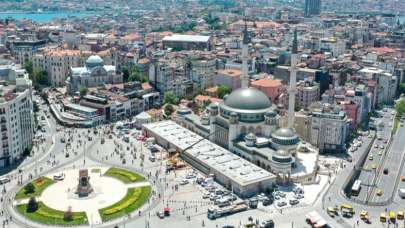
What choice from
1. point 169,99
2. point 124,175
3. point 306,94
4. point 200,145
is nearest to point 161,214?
point 124,175

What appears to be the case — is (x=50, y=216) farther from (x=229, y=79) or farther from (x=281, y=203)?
(x=229, y=79)

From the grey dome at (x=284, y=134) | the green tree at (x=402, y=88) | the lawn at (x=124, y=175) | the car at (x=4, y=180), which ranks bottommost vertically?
the lawn at (x=124, y=175)

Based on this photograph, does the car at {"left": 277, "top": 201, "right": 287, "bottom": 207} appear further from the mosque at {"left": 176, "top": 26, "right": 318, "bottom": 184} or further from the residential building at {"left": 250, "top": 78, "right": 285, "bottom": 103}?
the residential building at {"left": 250, "top": 78, "right": 285, "bottom": 103}

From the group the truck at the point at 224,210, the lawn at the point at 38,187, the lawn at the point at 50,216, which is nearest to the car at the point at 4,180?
the lawn at the point at 38,187

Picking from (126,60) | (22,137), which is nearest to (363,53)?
(126,60)

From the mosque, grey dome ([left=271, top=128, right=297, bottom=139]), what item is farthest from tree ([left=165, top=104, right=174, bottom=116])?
grey dome ([left=271, top=128, right=297, bottom=139])

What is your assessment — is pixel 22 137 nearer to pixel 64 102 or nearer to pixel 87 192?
pixel 87 192

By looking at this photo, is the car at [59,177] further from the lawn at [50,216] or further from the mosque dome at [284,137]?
the mosque dome at [284,137]
